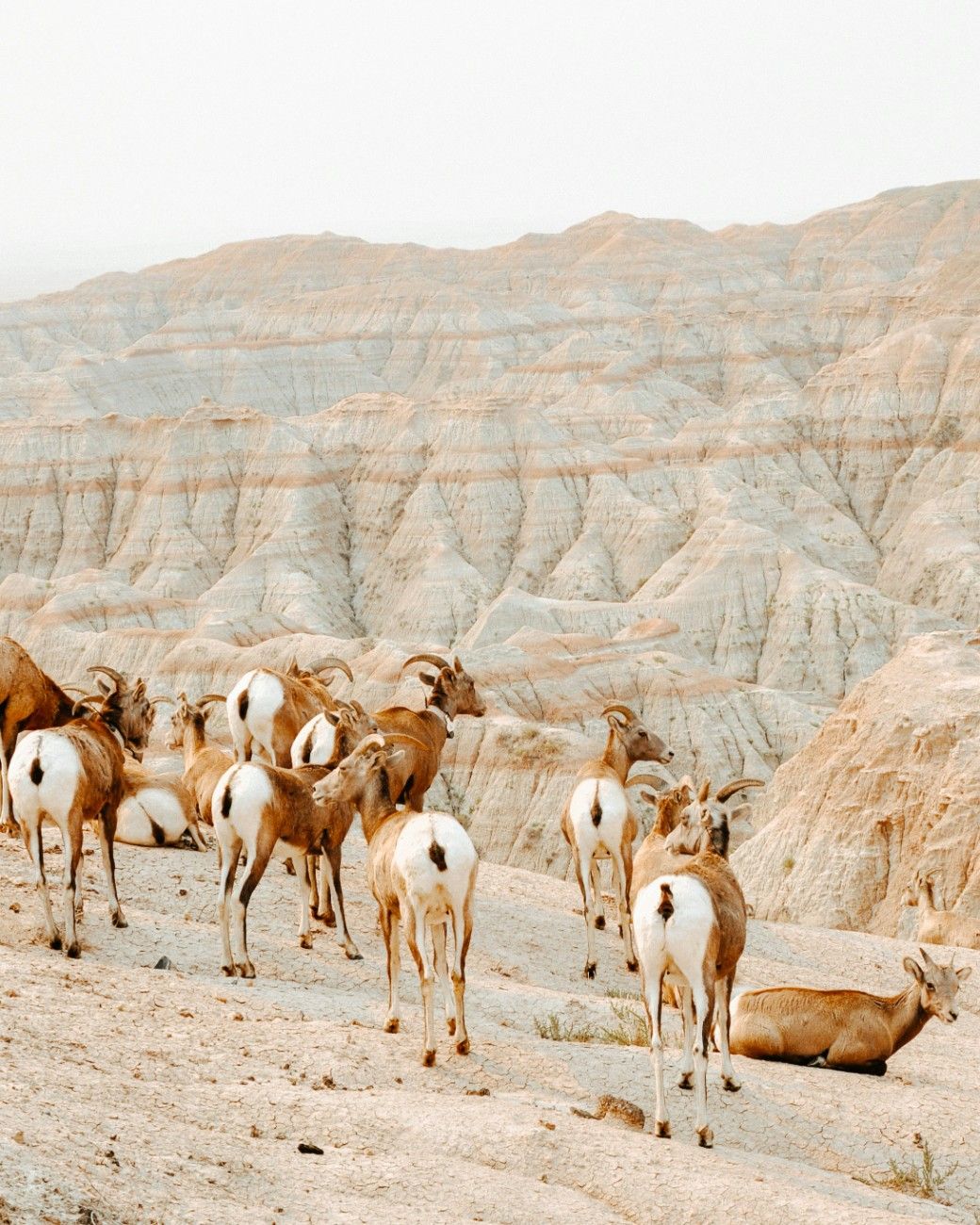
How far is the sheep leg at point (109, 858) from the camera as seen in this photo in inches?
617

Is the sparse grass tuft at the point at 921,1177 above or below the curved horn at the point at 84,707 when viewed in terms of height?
below

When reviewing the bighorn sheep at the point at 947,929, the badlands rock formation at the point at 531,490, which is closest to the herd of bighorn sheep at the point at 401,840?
the bighorn sheep at the point at 947,929

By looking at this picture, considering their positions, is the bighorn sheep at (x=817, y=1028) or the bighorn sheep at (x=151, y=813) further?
the bighorn sheep at (x=151, y=813)

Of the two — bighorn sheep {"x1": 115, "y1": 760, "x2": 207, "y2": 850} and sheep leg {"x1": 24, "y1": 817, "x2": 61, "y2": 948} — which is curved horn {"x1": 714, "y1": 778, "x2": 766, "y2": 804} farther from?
bighorn sheep {"x1": 115, "y1": 760, "x2": 207, "y2": 850}

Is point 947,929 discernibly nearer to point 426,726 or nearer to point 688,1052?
point 426,726

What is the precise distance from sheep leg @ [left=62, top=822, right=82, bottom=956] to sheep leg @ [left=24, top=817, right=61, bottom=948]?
231mm

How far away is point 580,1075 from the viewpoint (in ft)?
43.4

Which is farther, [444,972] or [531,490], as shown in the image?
[531,490]

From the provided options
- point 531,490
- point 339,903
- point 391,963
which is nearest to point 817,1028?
point 391,963

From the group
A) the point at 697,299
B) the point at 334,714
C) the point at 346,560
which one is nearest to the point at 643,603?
the point at 346,560

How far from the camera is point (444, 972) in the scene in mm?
13906

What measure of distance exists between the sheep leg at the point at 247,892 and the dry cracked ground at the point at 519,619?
0.52 meters

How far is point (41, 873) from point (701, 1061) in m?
6.24

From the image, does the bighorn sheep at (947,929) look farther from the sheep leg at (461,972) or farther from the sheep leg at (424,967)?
the sheep leg at (424,967)
